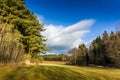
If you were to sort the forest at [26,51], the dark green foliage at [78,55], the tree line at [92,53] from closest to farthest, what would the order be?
the forest at [26,51] → the tree line at [92,53] → the dark green foliage at [78,55]

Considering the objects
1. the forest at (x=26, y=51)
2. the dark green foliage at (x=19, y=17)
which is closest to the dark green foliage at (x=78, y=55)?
the forest at (x=26, y=51)

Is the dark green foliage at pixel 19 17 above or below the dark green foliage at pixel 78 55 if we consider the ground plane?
above

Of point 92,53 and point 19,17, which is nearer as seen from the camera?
point 19,17

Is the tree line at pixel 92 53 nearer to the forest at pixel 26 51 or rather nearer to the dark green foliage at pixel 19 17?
the forest at pixel 26 51

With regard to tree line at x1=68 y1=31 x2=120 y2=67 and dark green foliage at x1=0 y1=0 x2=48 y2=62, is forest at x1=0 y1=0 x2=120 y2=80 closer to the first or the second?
dark green foliage at x1=0 y1=0 x2=48 y2=62

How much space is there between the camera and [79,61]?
7194cm

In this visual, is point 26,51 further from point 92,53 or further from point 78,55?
point 78,55

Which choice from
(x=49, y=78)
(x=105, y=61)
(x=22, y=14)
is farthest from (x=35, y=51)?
(x=105, y=61)

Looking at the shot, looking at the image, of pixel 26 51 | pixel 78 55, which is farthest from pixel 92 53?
pixel 26 51

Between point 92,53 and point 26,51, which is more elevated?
point 92,53

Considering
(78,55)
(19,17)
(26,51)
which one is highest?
(19,17)

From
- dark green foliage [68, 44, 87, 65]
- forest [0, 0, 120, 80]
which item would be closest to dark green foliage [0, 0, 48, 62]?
forest [0, 0, 120, 80]

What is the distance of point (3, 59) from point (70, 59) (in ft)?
200

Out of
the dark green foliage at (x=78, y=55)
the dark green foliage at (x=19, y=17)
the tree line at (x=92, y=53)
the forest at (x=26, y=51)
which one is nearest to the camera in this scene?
the forest at (x=26, y=51)
